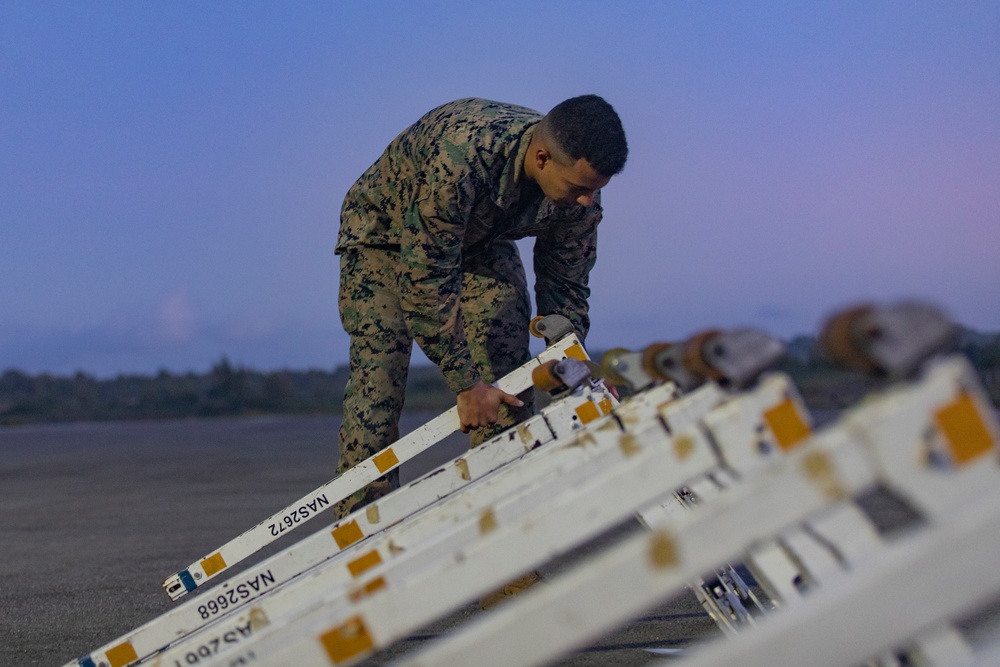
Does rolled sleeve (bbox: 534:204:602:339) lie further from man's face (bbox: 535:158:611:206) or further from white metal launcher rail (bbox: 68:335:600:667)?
white metal launcher rail (bbox: 68:335:600:667)

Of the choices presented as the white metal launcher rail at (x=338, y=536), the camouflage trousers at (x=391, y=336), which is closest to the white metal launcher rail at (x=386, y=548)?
the white metal launcher rail at (x=338, y=536)

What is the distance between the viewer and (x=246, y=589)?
Result: 368cm

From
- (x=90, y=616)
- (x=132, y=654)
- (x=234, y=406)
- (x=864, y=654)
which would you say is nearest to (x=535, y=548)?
(x=864, y=654)

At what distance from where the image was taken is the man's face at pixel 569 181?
182 inches

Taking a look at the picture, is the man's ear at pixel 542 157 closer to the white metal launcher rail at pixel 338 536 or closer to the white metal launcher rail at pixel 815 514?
the white metal launcher rail at pixel 338 536

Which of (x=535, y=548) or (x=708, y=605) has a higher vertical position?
(x=535, y=548)

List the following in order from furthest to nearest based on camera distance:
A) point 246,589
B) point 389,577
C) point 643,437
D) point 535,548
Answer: point 246,589 < point 643,437 < point 389,577 < point 535,548

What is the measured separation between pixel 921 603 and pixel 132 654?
2.51m

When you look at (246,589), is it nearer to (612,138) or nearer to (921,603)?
(612,138)

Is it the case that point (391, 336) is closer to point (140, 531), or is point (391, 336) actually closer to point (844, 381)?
point (140, 531)

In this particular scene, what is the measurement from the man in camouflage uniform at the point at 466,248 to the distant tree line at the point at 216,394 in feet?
55.3

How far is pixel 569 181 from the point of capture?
4.71 m

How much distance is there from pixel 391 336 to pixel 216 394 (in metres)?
42.6

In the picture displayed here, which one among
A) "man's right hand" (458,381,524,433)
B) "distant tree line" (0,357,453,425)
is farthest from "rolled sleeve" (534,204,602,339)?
"distant tree line" (0,357,453,425)
